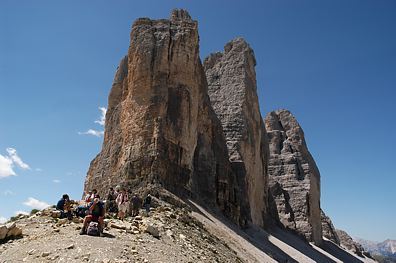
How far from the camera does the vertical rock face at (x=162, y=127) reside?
2916 cm

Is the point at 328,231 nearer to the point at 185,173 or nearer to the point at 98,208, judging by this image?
the point at 185,173

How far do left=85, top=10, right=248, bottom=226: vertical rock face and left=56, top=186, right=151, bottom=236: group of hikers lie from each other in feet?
21.7

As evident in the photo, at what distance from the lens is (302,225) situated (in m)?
64.0

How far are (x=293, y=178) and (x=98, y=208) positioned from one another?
197 feet

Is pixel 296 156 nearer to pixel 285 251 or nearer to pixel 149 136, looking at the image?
pixel 285 251

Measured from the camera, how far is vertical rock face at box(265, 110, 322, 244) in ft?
213

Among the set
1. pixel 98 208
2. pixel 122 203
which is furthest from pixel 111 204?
pixel 98 208

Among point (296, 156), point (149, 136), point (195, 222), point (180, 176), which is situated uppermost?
point (296, 156)

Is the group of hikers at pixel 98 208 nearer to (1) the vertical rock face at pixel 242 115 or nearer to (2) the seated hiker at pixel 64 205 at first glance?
(2) the seated hiker at pixel 64 205

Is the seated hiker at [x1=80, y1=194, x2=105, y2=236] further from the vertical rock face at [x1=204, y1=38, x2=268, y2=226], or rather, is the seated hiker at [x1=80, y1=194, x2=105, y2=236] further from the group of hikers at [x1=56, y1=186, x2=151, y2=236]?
the vertical rock face at [x1=204, y1=38, x2=268, y2=226]

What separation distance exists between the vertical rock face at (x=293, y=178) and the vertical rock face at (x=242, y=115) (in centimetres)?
996

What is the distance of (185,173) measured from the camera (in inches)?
1219

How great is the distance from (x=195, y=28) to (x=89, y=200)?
21.0 metres

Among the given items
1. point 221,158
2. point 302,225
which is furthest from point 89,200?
point 302,225
